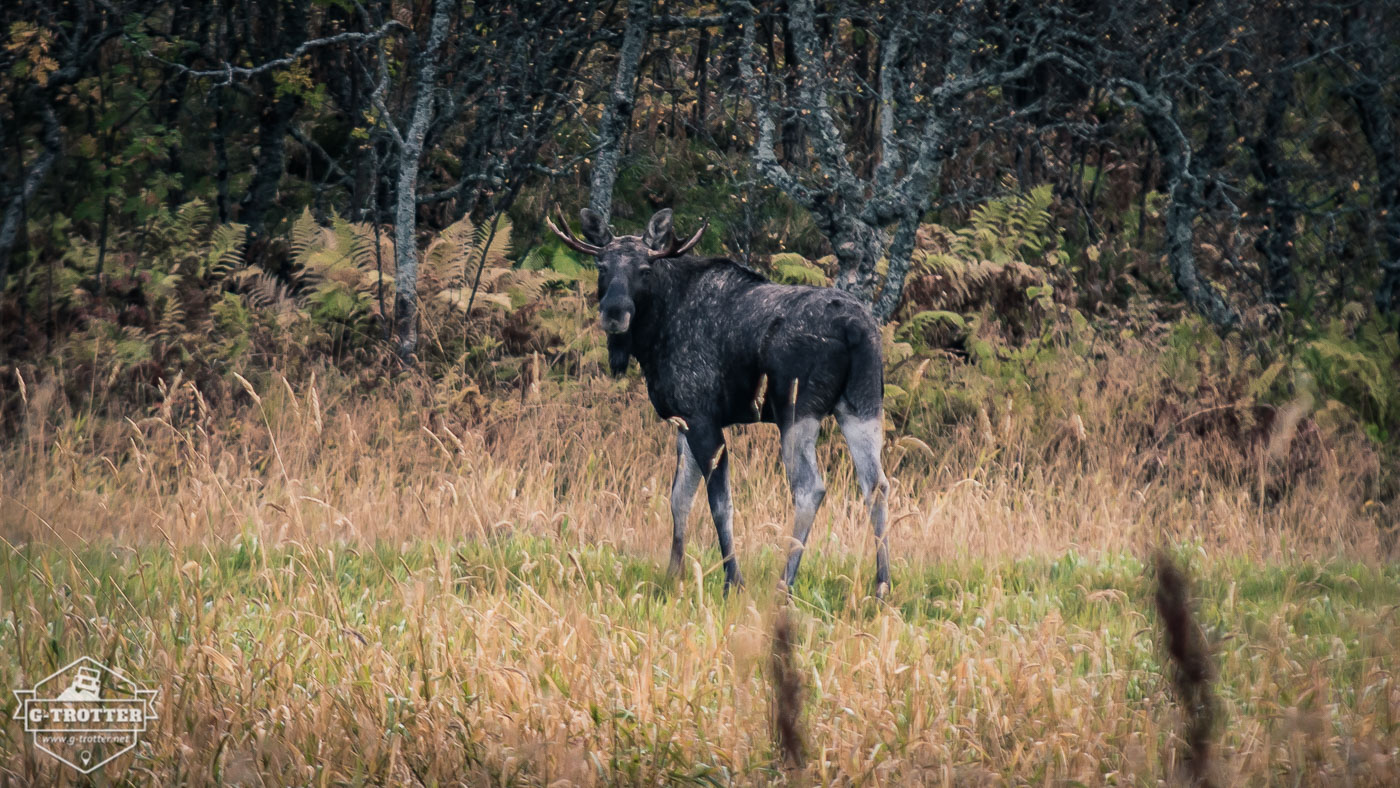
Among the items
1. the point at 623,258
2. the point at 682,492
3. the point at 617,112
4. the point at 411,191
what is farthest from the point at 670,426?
the point at 617,112

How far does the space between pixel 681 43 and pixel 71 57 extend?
6717mm

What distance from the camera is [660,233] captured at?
6512 mm

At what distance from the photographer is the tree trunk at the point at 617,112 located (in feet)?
36.5

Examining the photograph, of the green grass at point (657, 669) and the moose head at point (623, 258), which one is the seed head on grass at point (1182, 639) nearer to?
the green grass at point (657, 669)

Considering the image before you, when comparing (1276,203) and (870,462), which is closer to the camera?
(870,462)

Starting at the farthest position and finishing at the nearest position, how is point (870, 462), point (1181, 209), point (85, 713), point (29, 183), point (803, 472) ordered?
1. point (1181, 209)
2. point (29, 183)
3. point (870, 462)
4. point (803, 472)
5. point (85, 713)

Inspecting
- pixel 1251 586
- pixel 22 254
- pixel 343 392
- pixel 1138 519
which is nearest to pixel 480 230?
pixel 343 392

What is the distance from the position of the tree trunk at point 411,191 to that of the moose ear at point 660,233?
4.62m

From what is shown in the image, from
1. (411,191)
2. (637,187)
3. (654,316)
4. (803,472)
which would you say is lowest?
(803,472)

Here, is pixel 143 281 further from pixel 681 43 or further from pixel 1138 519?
pixel 1138 519

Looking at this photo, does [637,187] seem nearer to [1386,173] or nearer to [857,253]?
[857,253]

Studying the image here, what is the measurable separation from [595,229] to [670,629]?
Answer: 256 centimetres

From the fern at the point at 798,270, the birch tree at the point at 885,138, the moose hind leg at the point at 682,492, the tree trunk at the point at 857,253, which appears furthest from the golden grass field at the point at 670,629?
the fern at the point at 798,270

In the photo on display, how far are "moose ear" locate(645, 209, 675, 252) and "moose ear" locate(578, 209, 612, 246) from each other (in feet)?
0.89
